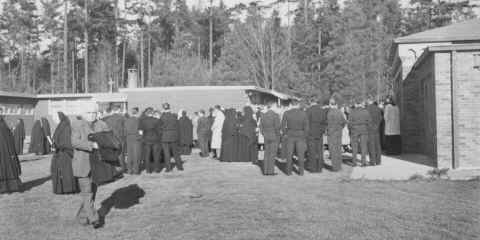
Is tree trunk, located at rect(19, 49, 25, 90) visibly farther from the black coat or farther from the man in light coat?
the black coat

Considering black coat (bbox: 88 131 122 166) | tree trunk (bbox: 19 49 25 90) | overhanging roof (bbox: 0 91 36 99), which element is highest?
tree trunk (bbox: 19 49 25 90)

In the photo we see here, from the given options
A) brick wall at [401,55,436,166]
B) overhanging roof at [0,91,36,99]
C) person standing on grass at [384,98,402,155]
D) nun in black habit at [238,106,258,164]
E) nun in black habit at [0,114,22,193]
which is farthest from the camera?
overhanging roof at [0,91,36,99]

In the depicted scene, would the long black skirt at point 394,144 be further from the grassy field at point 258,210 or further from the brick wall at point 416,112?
the grassy field at point 258,210

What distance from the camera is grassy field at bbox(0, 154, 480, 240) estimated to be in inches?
271

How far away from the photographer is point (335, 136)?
13.4 m

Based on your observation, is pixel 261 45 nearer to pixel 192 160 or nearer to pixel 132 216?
pixel 192 160

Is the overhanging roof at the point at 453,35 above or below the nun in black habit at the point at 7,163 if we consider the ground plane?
above

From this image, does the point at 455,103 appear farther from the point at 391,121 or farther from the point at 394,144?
the point at 394,144

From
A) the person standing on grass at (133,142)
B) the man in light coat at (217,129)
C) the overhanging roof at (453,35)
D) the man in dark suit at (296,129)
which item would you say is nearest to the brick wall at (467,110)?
the man in dark suit at (296,129)

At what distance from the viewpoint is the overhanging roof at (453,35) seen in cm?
1714

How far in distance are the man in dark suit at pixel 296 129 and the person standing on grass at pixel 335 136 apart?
1.04 m

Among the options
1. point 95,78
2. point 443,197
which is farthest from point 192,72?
point 443,197

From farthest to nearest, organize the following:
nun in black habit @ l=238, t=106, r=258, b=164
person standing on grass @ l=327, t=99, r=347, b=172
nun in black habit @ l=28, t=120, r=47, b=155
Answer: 1. nun in black habit @ l=28, t=120, r=47, b=155
2. nun in black habit @ l=238, t=106, r=258, b=164
3. person standing on grass @ l=327, t=99, r=347, b=172

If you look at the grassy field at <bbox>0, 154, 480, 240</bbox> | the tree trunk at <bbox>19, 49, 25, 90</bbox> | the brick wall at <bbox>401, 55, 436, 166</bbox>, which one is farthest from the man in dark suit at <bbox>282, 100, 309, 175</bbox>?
the tree trunk at <bbox>19, 49, 25, 90</bbox>
